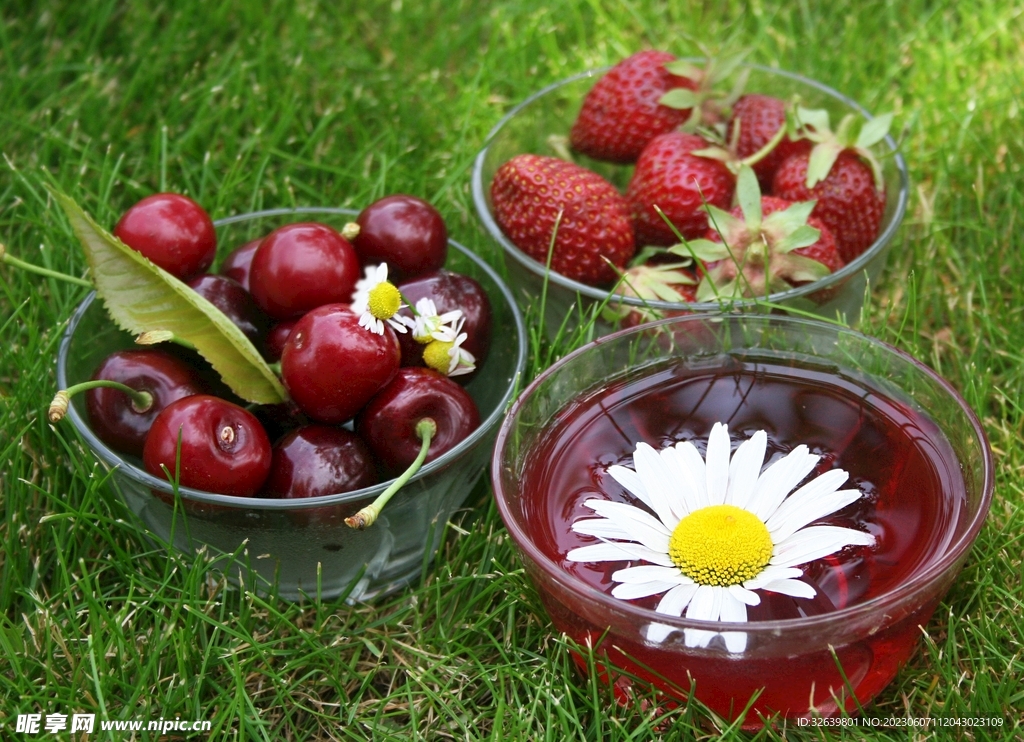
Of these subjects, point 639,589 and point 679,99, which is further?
point 679,99

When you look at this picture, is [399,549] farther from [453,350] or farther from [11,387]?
[11,387]

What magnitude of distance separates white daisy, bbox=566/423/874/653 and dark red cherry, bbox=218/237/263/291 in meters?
0.58

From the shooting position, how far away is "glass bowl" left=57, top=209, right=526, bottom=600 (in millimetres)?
1254

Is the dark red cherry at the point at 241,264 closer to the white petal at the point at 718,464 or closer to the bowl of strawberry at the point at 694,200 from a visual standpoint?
the bowl of strawberry at the point at 694,200

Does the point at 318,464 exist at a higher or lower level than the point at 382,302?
lower

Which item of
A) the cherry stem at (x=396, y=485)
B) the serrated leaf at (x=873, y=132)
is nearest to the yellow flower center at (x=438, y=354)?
the cherry stem at (x=396, y=485)

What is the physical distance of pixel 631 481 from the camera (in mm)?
1243

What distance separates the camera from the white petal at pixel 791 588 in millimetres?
1097

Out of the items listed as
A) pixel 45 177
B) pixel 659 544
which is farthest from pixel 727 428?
pixel 45 177

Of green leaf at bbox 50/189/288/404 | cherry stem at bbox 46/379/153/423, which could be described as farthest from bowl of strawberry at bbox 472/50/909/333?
cherry stem at bbox 46/379/153/423

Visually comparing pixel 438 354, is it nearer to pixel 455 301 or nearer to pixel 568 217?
pixel 455 301

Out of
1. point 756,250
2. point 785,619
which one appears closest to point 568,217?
point 756,250

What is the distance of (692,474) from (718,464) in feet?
0.10

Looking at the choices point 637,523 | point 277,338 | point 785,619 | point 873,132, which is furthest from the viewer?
point 873,132
